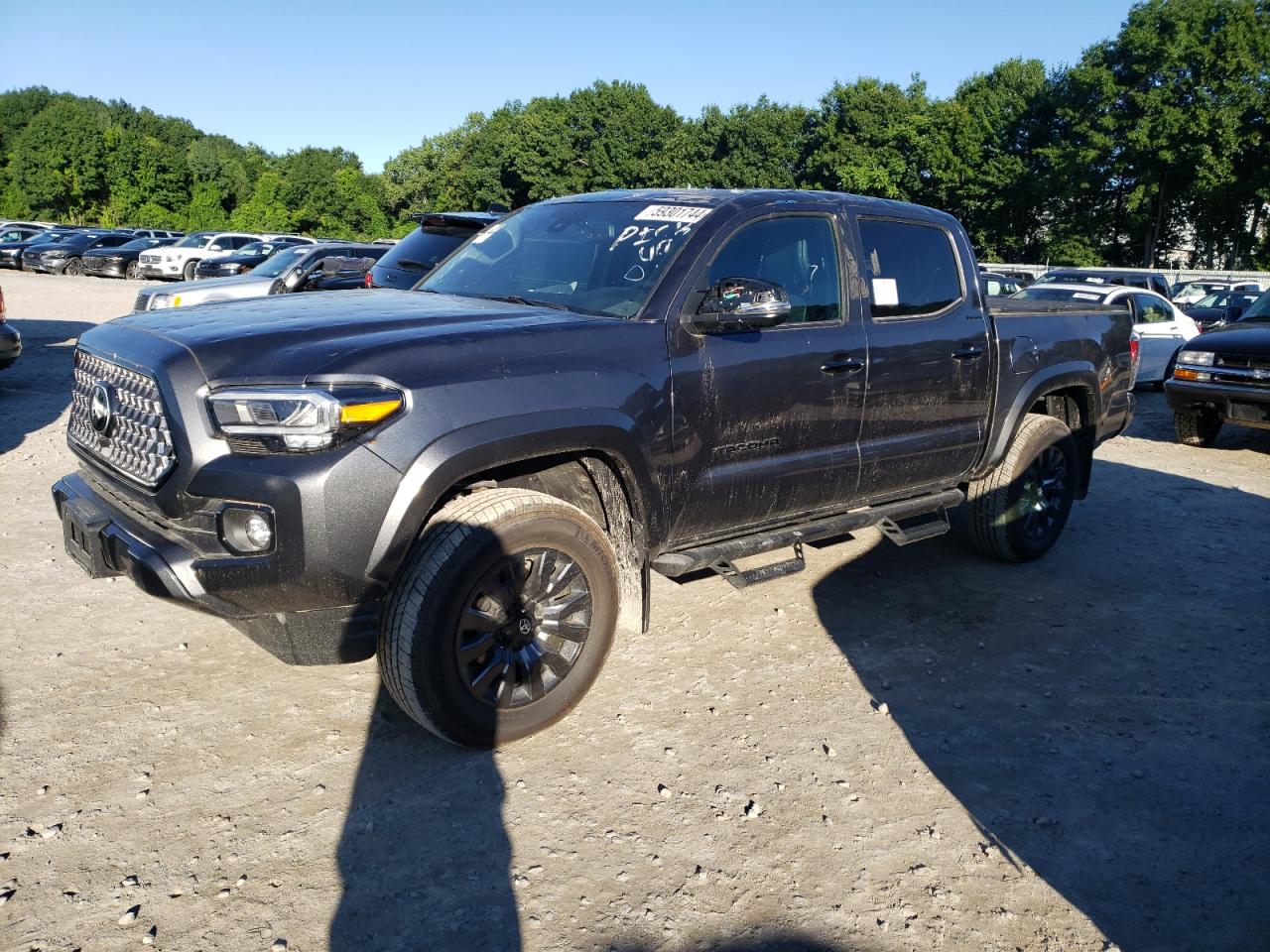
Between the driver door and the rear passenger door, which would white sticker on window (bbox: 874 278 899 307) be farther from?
the driver door

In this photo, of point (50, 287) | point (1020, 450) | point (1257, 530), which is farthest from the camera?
point (50, 287)

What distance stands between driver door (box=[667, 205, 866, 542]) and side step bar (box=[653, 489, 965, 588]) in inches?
2.8

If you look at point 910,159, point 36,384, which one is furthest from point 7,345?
point 910,159

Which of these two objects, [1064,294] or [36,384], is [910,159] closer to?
[1064,294]

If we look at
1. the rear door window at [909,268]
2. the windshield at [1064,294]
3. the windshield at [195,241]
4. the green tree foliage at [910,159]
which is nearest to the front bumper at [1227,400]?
the windshield at [1064,294]

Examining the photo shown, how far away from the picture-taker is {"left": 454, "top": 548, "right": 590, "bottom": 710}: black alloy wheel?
11.0 ft

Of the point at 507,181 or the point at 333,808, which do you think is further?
the point at 507,181

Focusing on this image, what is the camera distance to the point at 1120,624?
5.00 meters

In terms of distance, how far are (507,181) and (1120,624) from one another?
77132mm

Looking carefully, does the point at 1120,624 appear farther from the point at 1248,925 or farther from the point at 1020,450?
the point at 1248,925

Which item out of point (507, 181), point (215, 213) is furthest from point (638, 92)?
point (215, 213)

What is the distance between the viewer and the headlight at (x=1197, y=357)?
31.5 feet

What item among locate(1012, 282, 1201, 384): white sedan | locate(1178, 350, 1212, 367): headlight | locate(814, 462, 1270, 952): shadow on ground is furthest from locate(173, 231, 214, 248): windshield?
locate(814, 462, 1270, 952): shadow on ground

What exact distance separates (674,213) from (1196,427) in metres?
8.13
